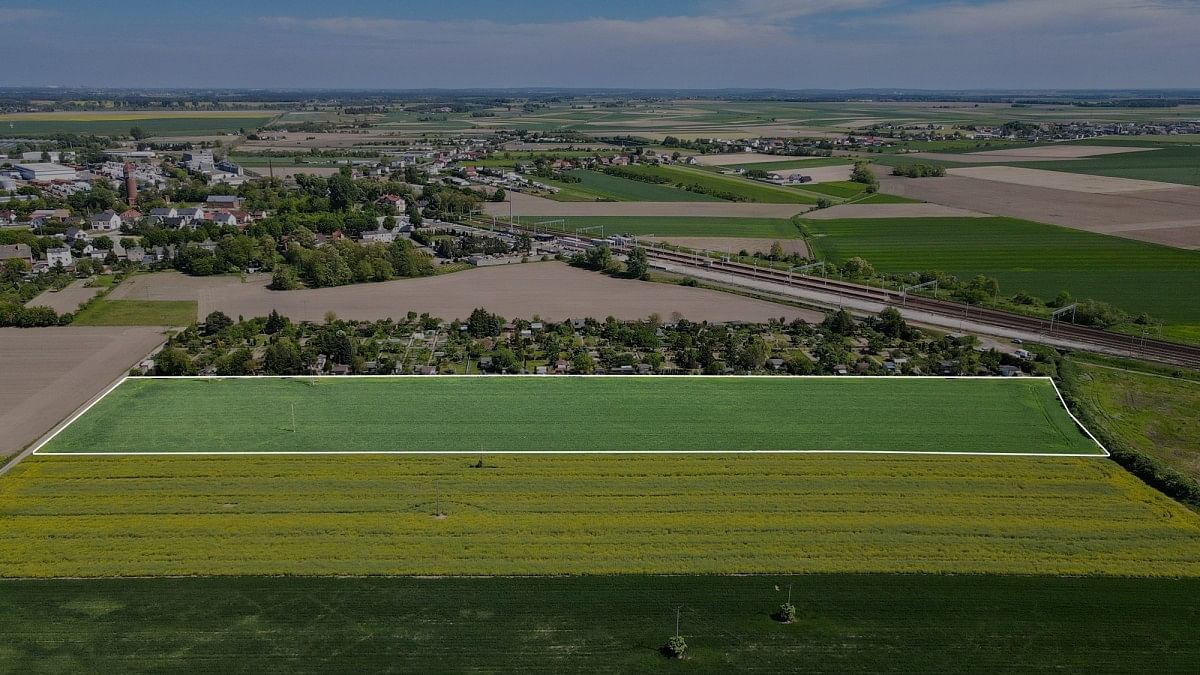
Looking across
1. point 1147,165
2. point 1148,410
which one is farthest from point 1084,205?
point 1148,410

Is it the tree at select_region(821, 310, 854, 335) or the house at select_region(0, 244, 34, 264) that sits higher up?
the house at select_region(0, 244, 34, 264)

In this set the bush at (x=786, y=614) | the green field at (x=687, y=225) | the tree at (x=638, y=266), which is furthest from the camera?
the green field at (x=687, y=225)

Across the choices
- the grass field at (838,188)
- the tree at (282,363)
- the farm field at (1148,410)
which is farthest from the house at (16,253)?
the grass field at (838,188)

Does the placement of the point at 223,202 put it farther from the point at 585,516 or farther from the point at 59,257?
the point at 585,516

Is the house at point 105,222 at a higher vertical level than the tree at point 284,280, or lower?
higher

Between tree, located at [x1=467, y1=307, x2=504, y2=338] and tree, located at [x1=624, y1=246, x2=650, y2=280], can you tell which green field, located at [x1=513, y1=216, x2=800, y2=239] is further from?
tree, located at [x1=467, y1=307, x2=504, y2=338]

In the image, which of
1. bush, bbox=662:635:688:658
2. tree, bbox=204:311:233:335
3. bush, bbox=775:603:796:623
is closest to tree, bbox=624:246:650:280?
tree, bbox=204:311:233:335

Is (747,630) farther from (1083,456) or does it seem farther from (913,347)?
(913,347)

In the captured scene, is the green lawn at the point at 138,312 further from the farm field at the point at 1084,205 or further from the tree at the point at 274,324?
the farm field at the point at 1084,205
